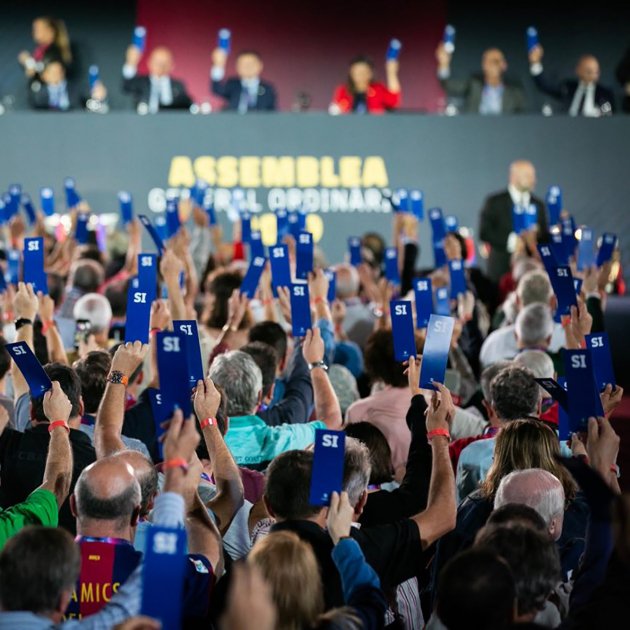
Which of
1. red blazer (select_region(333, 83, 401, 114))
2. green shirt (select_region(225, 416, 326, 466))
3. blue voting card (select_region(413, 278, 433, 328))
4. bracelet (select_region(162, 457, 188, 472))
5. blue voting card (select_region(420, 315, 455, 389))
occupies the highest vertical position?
red blazer (select_region(333, 83, 401, 114))

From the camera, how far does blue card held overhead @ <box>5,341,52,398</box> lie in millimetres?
3434

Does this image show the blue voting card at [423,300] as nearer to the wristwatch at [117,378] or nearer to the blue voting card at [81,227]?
the wristwatch at [117,378]

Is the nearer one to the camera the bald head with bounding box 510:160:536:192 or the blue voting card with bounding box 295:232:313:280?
the blue voting card with bounding box 295:232:313:280

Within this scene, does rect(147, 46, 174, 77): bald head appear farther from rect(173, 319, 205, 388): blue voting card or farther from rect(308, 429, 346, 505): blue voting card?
rect(308, 429, 346, 505): blue voting card

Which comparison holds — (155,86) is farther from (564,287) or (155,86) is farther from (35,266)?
(564,287)

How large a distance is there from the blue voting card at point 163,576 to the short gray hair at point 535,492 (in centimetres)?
112

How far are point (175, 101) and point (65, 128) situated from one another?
140cm

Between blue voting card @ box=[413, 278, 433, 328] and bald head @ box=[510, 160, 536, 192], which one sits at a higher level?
bald head @ box=[510, 160, 536, 192]

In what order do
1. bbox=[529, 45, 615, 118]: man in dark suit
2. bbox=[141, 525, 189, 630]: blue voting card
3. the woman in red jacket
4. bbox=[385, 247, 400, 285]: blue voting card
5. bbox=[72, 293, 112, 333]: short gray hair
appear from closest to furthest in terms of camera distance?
bbox=[141, 525, 189, 630]: blue voting card
bbox=[72, 293, 112, 333]: short gray hair
bbox=[385, 247, 400, 285]: blue voting card
the woman in red jacket
bbox=[529, 45, 615, 118]: man in dark suit

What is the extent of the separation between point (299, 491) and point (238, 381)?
120 centimetres

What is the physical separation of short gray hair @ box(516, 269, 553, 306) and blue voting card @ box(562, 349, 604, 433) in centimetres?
312

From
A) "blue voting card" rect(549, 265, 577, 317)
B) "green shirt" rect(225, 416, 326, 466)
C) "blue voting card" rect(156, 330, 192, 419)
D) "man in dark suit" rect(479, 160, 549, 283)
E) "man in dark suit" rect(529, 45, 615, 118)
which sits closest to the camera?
"blue voting card" rect(156, 330, 192, 419)

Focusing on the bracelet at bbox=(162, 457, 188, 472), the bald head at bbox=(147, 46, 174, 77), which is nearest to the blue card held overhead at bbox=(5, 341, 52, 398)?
the bracelet at bbox=(162, 457, 188, 472)

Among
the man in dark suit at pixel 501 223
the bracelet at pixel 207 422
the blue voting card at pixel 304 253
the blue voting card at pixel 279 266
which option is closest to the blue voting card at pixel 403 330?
the bracelet at pixel 207 422
